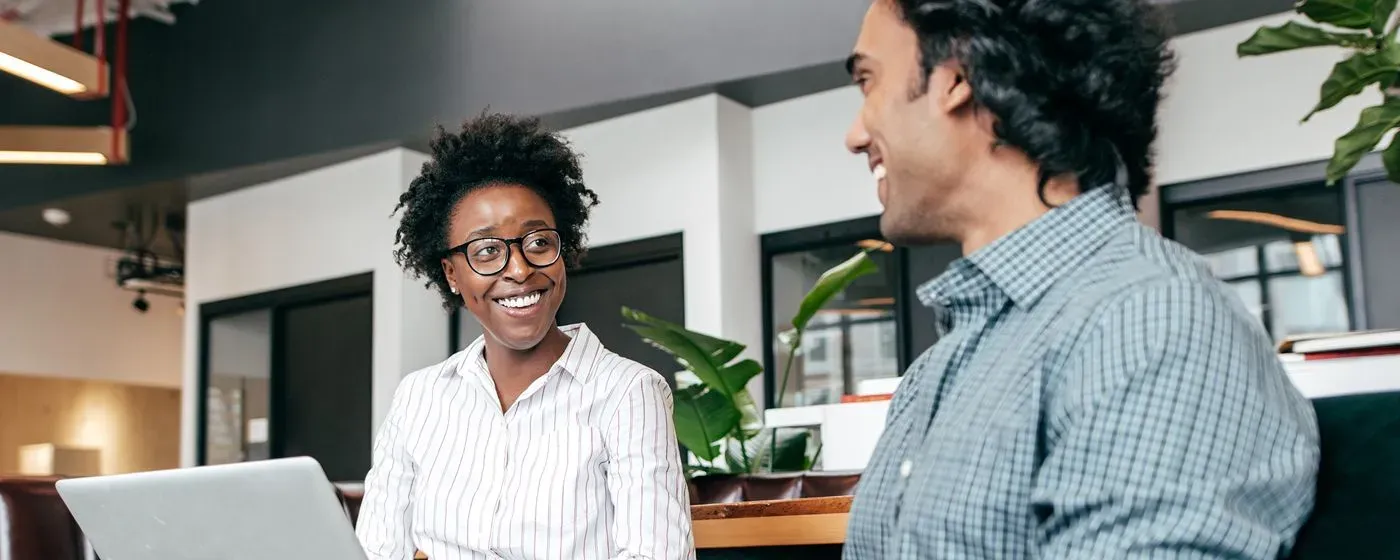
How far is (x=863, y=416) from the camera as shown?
223 centimetres

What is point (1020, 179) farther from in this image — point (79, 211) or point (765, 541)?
→ point (79, 211)

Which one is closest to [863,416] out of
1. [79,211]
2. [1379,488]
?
[1379,488]

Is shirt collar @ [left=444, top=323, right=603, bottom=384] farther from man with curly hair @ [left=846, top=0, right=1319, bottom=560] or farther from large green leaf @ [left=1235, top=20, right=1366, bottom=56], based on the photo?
large green leaf @ [left=1235, top=20, right=1366, bottom=56]

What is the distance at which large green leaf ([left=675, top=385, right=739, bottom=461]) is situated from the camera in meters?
3.24

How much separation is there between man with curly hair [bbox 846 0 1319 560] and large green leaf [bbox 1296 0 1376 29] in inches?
30.3

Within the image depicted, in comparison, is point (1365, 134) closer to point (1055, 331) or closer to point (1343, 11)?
point (1343, 11)

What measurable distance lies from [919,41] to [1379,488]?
0.46m

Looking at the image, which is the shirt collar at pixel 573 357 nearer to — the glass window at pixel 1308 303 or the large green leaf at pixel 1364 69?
the large green leaf at pixel 1364 69

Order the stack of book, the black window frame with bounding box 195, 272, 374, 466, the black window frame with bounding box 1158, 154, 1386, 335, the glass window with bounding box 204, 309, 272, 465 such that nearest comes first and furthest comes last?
the stack of book < the black window frame with bounding box 1158, 154, 1386, 335 < the black window frame with bounding box 195, 272, 374, 466 < the glass window with bounding box 204, 309, 272, 465

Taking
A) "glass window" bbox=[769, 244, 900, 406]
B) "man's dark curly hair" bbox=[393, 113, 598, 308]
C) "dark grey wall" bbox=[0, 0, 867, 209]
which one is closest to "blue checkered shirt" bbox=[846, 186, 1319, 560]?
"man's dark curly hair" bbox=[393, 113, 598, 308]

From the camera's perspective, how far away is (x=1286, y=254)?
13.8 ft

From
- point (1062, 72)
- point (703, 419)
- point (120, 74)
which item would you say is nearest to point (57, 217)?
point (120, 74)

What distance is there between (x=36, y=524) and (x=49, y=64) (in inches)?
99.4

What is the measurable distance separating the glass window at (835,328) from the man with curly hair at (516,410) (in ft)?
9.52
